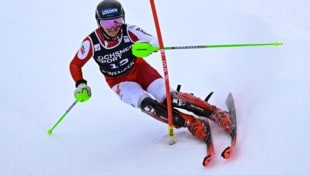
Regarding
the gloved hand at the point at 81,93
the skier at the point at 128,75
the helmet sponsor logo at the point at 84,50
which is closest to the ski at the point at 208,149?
the skier at the point at 128,75

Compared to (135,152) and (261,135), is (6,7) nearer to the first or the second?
(135,152)

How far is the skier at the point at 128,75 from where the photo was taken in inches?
146

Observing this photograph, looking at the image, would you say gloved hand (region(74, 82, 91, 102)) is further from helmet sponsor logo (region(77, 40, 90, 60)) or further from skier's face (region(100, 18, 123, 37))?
skier's face (region(100, 18, 123, 37))

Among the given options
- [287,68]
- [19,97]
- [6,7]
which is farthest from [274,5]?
[6,7]

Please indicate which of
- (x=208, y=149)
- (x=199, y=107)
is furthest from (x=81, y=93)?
(x=208, y=149)

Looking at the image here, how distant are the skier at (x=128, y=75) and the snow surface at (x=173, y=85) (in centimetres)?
16

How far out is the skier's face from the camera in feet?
12.1

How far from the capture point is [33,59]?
265 inches

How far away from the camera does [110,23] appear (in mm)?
3703

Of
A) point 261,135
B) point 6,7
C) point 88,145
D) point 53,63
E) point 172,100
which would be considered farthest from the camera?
point 6,7

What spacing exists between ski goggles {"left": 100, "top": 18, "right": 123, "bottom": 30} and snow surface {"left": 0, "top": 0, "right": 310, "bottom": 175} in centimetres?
108

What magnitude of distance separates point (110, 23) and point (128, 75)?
60cm

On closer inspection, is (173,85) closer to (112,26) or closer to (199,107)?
(199,107)

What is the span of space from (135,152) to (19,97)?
7.12 feet
